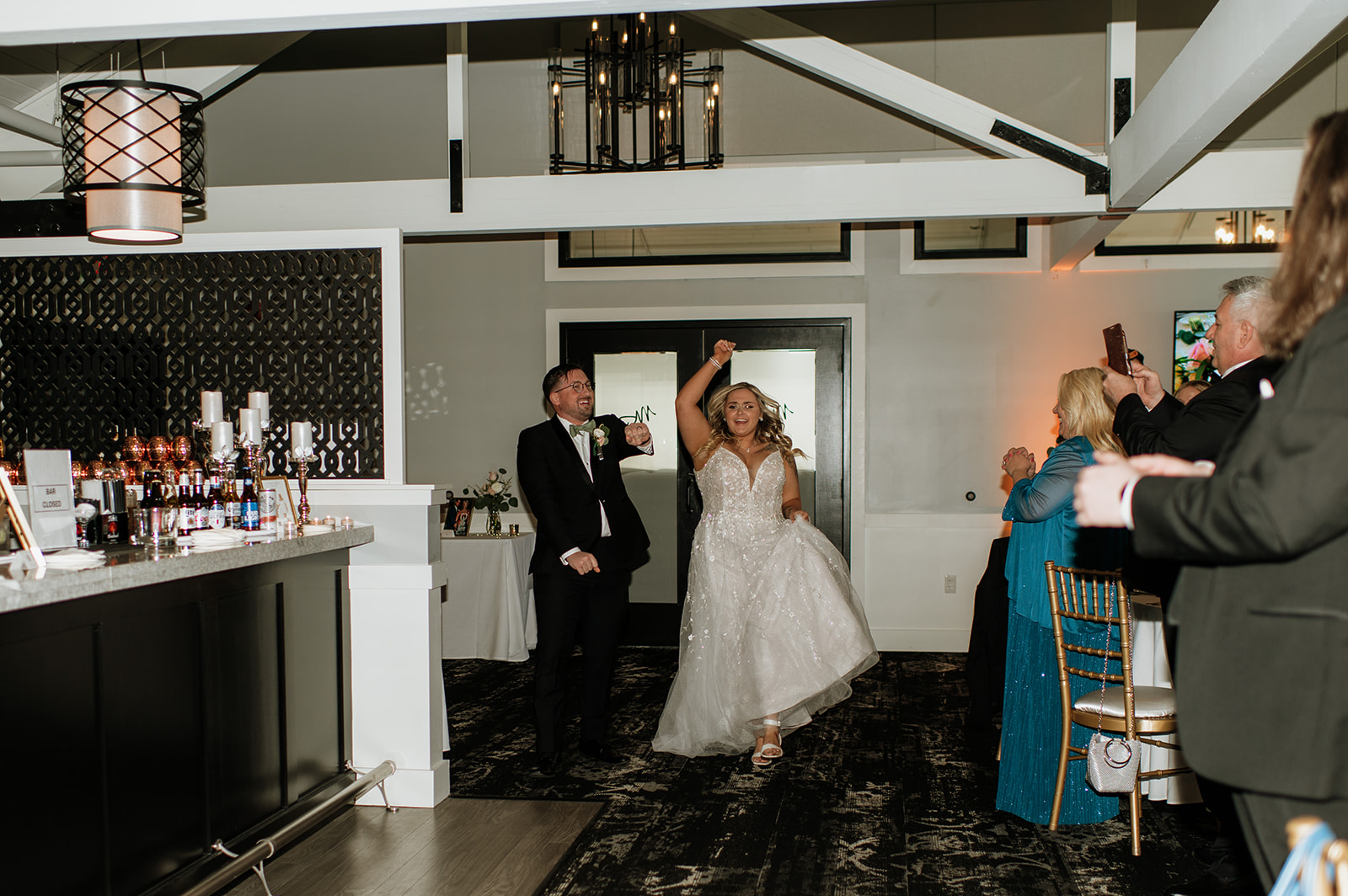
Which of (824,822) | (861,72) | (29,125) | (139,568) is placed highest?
(861,72)

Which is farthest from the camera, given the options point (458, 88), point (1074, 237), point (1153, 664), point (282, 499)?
point (1074, 237)

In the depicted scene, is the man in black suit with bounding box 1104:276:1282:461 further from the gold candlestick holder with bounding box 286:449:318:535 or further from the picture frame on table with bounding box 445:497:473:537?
the picture frame on table with bounding box 445:497:473:537

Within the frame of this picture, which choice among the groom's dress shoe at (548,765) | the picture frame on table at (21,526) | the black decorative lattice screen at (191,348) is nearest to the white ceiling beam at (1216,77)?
the black decorative lattice screen at (191,348)

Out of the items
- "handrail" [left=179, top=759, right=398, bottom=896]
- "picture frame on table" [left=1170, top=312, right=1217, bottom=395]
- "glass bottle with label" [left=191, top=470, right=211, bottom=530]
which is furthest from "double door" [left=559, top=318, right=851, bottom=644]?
"glass bottle with label" [left=191, top=470, right=211, bottom=530]

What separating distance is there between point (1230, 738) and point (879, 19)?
244 inches

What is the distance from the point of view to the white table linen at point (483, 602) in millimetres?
6105

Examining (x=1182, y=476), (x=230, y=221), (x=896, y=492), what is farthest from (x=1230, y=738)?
(x=896, y=492)

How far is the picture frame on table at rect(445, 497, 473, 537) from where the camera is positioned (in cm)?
654

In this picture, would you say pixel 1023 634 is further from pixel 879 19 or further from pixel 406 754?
pixel 879 19

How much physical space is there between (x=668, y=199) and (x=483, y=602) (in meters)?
2.91

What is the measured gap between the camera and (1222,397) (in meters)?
2.59

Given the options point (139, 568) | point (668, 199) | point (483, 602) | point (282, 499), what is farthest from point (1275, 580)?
point (483, 602)

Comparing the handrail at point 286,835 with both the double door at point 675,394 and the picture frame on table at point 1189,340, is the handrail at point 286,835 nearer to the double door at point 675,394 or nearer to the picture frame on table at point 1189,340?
the double door at point 675,394

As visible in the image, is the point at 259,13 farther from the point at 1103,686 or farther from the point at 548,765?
the point at 1103,686
